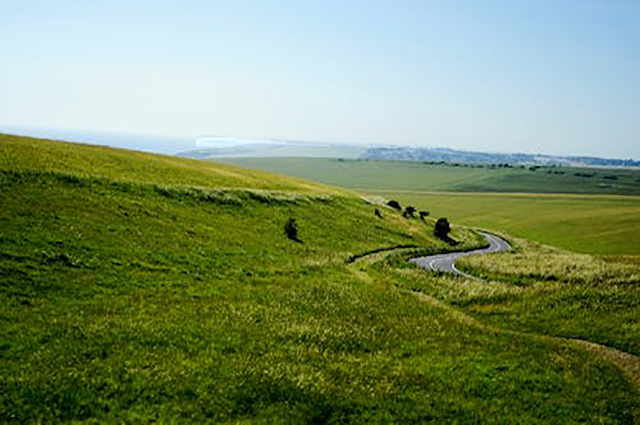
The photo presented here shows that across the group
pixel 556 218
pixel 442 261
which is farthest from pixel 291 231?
pixel 556 218

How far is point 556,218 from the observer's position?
404 feet

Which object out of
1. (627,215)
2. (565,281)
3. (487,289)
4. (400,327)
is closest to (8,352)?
(400,327)

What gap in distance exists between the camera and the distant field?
88812 millimetres

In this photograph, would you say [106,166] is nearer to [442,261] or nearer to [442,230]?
[442,261]

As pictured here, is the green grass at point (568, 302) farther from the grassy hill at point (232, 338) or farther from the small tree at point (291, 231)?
the small tree at point (291, 231)

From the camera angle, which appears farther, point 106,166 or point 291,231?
point 106,166

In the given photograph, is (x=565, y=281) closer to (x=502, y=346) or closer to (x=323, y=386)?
(x=502, y=346)

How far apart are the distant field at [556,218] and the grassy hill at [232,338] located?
55995 millimetres

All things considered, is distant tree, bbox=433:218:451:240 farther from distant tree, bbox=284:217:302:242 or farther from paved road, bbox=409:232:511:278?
distant tree, bbox=284:217:302:242

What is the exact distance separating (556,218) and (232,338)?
115209 mm

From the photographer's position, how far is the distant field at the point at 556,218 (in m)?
88.8

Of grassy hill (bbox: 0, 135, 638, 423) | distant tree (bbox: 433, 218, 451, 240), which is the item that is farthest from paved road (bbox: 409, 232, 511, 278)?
distant tree (bbox: 433, 218, 451, 240)

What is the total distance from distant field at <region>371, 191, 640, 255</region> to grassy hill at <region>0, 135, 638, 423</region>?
184 ft

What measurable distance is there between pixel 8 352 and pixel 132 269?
45.1 ft
